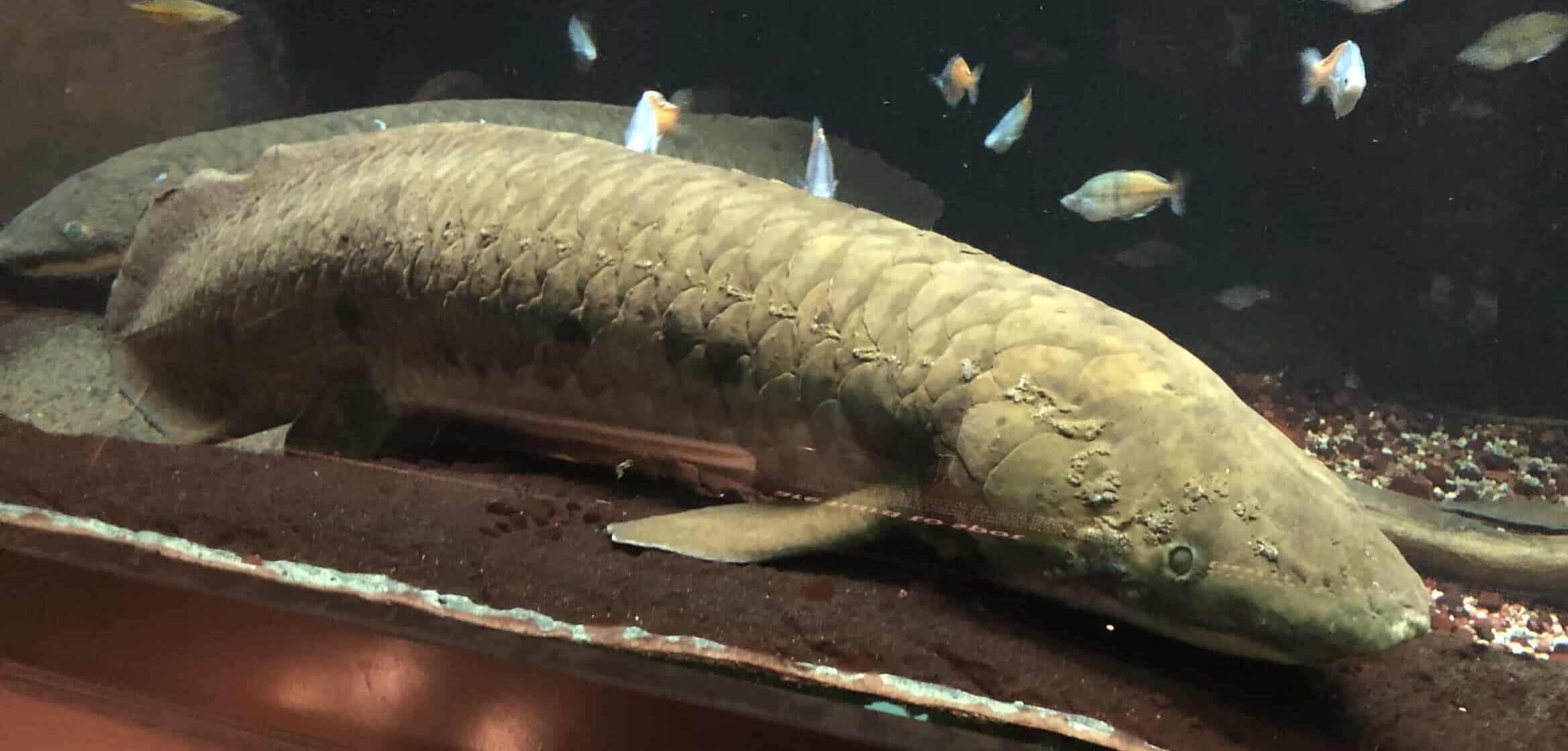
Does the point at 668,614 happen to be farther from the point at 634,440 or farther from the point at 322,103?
the point at 322,103

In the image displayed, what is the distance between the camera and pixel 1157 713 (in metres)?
1.34

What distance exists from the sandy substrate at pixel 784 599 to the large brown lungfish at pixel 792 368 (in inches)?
2.7

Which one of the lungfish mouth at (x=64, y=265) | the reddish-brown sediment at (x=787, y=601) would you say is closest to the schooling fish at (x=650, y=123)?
the reddish-brown sediment at (x=787, y=601)

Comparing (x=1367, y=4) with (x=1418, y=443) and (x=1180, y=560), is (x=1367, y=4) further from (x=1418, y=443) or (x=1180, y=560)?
(x=1180, y=560)

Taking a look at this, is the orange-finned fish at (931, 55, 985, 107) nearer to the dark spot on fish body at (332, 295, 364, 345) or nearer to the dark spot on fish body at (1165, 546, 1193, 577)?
the dark spot on fish body at (332, 295, 364, 345)

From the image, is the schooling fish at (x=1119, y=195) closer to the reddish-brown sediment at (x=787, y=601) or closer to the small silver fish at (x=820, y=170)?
the small silver fish at (x=820, y=170)

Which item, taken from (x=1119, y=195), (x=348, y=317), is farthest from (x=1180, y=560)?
(x=1119, y=195)

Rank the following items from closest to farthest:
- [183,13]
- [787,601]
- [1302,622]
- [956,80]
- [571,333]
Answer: [1302,622], [787,601], [571,333], [183,13], [956,80]

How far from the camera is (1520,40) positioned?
4.08 meters

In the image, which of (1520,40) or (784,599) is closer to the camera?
(784,599)

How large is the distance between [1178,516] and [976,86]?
4.31 metres

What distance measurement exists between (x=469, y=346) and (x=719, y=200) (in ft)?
2.44

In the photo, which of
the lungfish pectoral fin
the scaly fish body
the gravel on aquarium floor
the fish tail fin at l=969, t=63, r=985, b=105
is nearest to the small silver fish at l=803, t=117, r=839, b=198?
the scaly fish body

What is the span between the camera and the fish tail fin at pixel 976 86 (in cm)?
508
